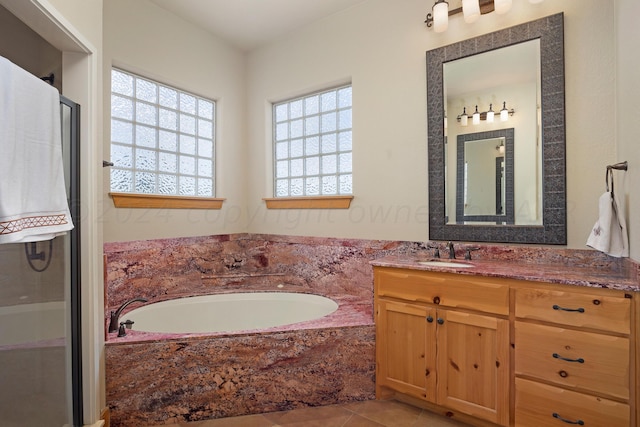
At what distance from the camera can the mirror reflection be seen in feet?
6.86

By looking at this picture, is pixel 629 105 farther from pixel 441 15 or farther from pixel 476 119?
pixel 441 15

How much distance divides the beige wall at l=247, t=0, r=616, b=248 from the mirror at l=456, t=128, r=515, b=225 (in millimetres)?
266

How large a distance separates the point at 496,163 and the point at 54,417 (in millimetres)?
2862

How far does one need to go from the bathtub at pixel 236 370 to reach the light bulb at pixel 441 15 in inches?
78.5

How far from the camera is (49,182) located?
4.42 feet

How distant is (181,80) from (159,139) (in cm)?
57

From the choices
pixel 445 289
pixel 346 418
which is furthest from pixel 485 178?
pixel 346 418

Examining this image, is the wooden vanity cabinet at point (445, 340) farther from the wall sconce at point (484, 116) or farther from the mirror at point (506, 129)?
the wall sconce at point (484, 116)

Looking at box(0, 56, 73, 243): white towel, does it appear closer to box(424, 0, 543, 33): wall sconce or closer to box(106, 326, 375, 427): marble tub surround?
box(106, 326, 375, 427): marble tub surround

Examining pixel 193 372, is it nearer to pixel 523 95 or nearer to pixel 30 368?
pixel 30 368

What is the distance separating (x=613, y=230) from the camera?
1649 millimetres

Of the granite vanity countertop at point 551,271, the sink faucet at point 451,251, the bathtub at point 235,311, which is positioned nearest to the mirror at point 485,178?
the sink faucet at point 451,251

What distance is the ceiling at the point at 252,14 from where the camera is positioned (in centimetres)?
276

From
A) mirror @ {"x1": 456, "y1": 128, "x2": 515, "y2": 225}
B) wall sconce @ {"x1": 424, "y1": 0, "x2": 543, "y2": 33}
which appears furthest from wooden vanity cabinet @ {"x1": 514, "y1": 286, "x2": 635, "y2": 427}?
wall sconce @ {"x1": 424, "y1": 0, "x2": 543, "y2": 33}
